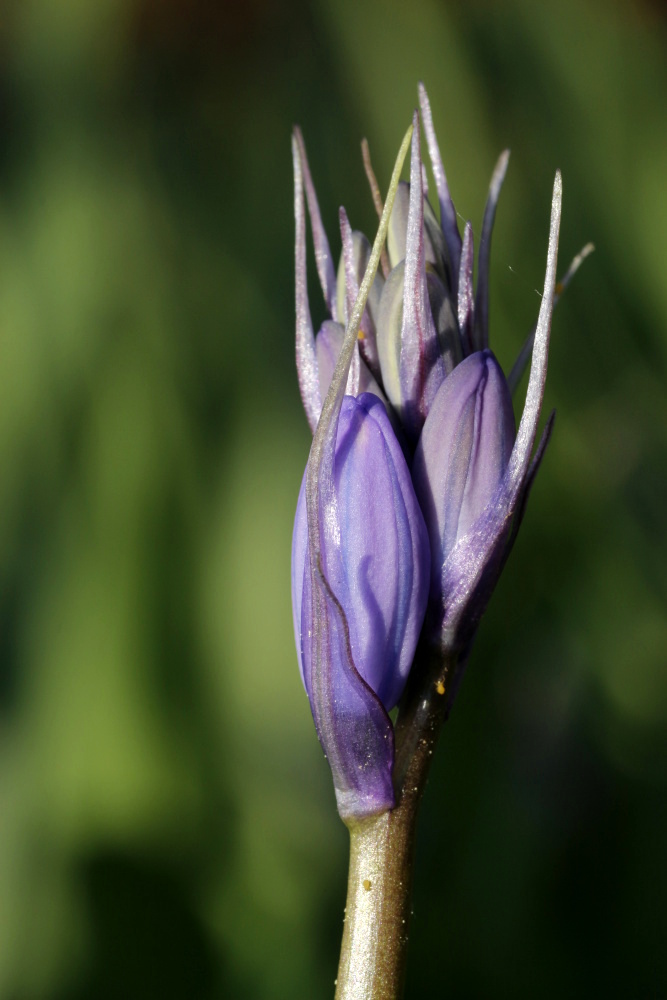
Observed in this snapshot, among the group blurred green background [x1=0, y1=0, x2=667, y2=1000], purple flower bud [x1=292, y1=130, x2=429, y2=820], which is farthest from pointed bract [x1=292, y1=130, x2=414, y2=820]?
blurred green background [x1=0, y1=0, x2=667, y2=1000]

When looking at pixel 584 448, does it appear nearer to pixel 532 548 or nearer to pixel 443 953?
pixel 532 548

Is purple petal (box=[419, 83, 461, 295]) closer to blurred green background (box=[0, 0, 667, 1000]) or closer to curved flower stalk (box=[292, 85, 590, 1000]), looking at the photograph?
curved flower stalk (box=[292, 85, 590, 1000])

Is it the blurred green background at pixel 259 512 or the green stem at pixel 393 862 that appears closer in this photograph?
the green stem at pixel 393 862

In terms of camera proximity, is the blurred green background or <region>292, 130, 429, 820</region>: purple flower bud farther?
the blurred green background

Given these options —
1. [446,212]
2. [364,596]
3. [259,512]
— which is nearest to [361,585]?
[364,596]

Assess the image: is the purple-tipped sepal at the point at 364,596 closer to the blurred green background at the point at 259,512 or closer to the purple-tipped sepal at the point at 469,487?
the purple-tipped sepal at the point at 469,487

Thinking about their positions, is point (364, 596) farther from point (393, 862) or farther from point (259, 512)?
point (259, 512)

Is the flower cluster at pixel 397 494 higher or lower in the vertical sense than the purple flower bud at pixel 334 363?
lower

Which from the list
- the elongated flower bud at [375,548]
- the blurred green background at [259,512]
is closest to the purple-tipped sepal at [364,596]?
the elongated flower bud at [375,548]

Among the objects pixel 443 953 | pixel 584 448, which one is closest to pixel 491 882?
pixel 443 953
